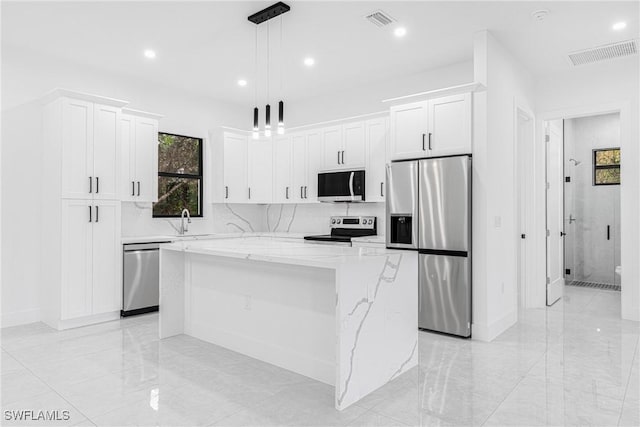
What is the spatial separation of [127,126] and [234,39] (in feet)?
5.85

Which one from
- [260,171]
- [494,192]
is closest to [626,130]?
[494,192]

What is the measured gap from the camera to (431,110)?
4.08 m

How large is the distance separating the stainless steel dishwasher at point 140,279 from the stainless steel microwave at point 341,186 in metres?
2.21

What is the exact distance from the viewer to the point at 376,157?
5.08 meters

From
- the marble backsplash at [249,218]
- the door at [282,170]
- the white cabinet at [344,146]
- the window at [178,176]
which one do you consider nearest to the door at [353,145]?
the white cabinet at [344,146]

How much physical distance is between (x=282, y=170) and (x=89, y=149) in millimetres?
2633

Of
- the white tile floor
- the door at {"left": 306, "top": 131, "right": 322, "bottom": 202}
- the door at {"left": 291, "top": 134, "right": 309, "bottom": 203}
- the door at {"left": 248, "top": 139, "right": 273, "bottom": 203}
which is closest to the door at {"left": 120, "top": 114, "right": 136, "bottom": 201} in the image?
the white tile floor

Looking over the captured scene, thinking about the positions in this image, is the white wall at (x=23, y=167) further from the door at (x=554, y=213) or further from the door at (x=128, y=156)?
the door at (x=554, y=213)

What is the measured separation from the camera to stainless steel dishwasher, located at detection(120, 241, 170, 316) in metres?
4.57

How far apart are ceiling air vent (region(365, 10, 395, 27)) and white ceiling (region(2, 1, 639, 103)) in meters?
0.05

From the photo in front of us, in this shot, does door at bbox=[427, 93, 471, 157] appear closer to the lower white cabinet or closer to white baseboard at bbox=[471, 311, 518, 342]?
white baseboard at bbox=[471, 311, 518, 342]

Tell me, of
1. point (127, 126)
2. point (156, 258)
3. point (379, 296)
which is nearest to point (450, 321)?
point (379, 296)

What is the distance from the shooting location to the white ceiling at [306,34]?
3.40 meters

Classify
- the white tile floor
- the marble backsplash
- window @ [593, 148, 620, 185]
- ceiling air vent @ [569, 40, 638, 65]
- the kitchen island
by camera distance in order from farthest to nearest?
window @ [593, 148, 620, 185] < the marble backsplash < ceiling air vent @ [569, 40, 638, 65] < the kitchen island < the white tile floor
